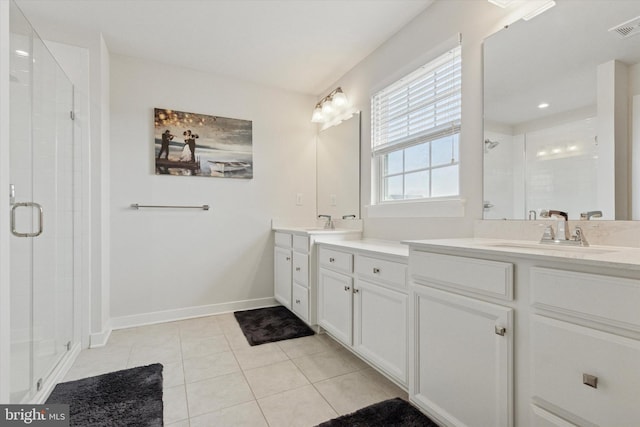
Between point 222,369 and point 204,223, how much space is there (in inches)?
61.0

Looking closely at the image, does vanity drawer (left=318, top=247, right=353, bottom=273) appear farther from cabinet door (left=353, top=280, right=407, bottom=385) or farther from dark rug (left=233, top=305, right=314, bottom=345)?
dark rug (left=233, top=305, right=314, bottom=345)

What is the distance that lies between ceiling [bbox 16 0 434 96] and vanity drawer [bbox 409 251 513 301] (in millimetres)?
1799

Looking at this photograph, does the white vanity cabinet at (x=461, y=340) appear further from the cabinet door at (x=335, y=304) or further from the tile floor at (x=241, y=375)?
the cabinet door at (x=335, y=304)

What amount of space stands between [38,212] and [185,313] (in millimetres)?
1770

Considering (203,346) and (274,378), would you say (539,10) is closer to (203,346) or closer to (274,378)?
(274,378)

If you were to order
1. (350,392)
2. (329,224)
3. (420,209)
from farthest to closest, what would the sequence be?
(329,224)
(420,209)
(350,392)

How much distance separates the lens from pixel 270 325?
9.27 ft

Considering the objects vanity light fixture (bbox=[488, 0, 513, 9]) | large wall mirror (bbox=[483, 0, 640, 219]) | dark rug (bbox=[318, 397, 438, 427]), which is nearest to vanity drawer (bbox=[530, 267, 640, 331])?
large wall mirror (bbox=[483, 0, 640, 219])

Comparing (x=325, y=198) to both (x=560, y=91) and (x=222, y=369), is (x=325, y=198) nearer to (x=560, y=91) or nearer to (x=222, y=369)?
(x=222, y=369)

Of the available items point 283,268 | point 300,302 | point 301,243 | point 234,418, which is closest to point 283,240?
point 283,268

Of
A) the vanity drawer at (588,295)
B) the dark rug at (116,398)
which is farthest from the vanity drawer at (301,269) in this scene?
the vanity drawer at (588,295)

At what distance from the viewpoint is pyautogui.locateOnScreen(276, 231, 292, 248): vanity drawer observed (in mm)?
3025

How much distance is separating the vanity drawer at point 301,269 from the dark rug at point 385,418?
47.0 inches

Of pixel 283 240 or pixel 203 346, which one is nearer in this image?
pixel 203 346
